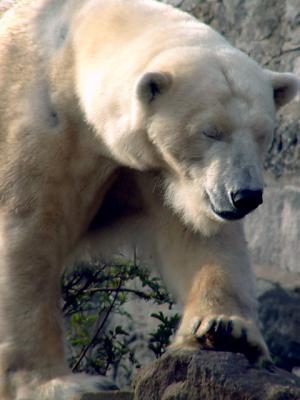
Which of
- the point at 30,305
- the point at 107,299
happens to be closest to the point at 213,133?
the point at 30,305

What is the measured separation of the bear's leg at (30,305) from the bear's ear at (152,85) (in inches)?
22.2

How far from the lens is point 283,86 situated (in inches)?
161

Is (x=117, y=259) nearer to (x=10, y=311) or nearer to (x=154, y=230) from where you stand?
(x=154, y=230)

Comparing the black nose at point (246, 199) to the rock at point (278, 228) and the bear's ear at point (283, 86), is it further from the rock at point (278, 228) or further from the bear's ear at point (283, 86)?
the rock at point (278, 228)

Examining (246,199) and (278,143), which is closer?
(246,199)

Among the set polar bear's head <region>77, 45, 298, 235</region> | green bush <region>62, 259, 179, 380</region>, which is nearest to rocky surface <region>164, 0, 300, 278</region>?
green bush <region>62, 259, 179, 380</region>

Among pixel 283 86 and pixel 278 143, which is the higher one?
pixel 283 86

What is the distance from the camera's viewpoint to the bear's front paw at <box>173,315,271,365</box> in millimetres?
3846

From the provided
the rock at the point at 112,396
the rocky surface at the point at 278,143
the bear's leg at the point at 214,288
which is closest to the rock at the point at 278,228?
the rocky surface at the point at 278,143

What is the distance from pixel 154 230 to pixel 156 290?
566mm

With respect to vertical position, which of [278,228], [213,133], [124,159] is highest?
[213,133]

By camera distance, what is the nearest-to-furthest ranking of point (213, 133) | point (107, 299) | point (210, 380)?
point (210, 380) → point (213, 133) → point (107, 299)

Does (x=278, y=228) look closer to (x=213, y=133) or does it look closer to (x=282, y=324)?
(x=282, y=324)

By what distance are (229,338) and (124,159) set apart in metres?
0.68
